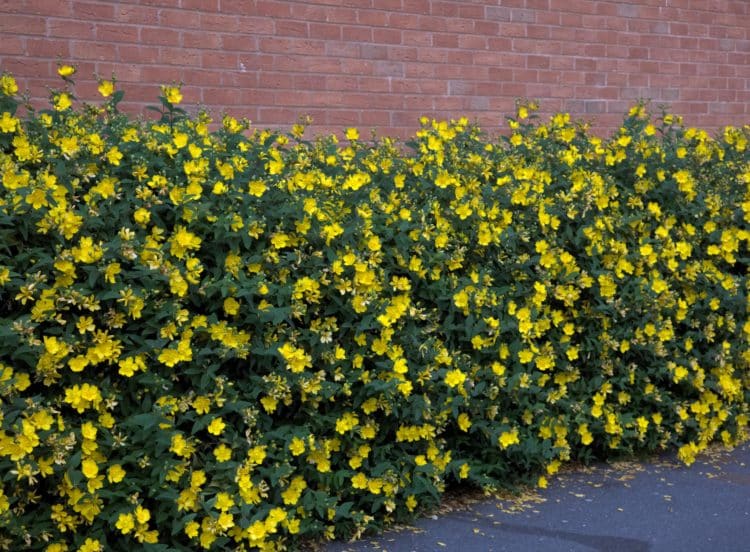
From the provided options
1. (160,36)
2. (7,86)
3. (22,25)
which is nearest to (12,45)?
(22,25)

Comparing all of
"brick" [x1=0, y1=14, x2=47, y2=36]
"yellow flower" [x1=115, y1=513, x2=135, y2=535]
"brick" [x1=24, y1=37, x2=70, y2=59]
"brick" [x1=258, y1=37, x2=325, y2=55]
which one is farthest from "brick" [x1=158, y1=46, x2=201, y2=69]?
"yellow flower" [x1=115, y1=513, x2=135, y2=535]

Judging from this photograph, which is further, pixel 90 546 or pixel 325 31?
pixel 325 31

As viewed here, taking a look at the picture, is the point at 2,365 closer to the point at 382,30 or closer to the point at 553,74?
the point at 382,30

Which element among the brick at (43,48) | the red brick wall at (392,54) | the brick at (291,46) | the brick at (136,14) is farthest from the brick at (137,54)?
the brick at (291,46)

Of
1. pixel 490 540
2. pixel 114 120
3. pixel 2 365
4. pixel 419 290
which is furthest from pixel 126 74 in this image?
pixel 490 540

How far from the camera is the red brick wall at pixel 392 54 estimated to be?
17.1 ft

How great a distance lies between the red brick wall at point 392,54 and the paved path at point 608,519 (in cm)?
255

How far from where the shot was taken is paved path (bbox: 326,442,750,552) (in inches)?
155

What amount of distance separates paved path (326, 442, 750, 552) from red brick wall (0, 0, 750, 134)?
255 cm

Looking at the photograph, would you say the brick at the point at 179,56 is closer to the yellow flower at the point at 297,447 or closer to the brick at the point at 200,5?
the brick at the point at 200,5

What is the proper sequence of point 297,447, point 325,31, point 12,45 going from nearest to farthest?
point 297,447, point 12,45, point 325,31

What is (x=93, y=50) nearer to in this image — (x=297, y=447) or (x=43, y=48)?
(x=43, y=48)

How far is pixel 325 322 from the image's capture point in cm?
391

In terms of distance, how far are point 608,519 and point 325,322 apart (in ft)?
4.66
